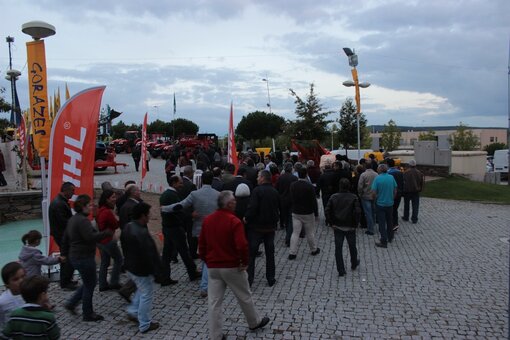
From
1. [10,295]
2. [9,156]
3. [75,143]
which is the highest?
[75,143]

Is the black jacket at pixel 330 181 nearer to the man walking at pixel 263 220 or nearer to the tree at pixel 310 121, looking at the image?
the man walking at pixel 263 220

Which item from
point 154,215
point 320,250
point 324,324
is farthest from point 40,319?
point 154,215

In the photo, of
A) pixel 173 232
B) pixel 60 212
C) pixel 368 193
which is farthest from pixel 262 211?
pixel 368 193

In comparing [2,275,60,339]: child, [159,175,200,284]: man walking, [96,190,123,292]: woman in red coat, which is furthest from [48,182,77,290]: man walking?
[2,275,60,339]: child

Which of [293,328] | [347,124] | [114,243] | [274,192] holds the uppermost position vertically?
[347,124]

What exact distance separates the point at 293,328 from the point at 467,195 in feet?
46.6

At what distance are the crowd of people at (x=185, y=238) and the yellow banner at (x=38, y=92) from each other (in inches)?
70.7

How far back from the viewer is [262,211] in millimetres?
6566

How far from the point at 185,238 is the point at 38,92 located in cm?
376

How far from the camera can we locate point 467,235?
33.7ft

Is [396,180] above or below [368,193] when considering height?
above

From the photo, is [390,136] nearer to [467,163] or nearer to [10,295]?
[467,163]

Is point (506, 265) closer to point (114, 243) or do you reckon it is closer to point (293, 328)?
point (293, 328)

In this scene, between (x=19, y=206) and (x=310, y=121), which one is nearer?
(x=19, y=206)
